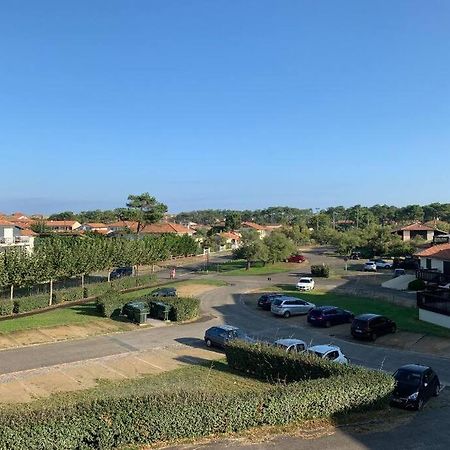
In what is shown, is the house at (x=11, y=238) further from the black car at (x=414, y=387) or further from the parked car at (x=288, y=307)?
the black car at (x=414, y=387)

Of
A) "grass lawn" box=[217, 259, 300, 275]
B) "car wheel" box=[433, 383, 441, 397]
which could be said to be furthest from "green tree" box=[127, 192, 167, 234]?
"car wheel" box=[433, 383, 441, 397]

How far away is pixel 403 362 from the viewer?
24.5m

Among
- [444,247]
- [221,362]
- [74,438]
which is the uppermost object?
[444,247]

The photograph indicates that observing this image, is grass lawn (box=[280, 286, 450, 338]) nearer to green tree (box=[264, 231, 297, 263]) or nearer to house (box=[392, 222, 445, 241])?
green tree (box=[264, 231, 297, 263])

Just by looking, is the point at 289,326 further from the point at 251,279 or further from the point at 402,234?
the point at 402,234

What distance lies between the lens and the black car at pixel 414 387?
16.8m

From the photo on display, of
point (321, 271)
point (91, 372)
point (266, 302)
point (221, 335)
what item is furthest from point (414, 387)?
point (321, 271)

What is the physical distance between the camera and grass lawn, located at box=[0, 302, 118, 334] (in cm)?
3169

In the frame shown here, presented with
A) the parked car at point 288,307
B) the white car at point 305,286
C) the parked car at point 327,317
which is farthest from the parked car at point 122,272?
the parked car at point 327,317

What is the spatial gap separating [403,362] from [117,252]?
116ft

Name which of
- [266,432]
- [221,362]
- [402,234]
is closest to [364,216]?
[402,234]

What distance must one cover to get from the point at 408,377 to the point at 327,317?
15378 mm

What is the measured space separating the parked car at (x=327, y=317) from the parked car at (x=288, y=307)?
2.93 metres

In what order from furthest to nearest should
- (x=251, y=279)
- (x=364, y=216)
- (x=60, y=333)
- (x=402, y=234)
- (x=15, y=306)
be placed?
(x=364, y=216) < (x=402, y=234) < (x=251, y=279) < (x=15, y=306) < (x=60, y=333)
